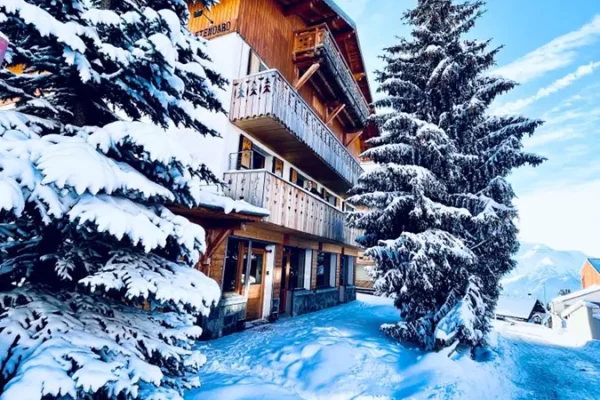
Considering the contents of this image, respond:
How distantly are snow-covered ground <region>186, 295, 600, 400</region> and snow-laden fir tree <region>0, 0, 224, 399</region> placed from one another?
9.92ft

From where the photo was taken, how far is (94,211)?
2.44 meters

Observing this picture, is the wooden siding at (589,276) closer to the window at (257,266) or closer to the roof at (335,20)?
the roof at (335,20)

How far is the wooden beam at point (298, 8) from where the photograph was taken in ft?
42.1

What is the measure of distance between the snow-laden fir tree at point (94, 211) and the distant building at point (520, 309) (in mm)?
41630

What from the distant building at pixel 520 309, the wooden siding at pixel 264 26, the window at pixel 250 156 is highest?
the wooden siding at pixel 264 26

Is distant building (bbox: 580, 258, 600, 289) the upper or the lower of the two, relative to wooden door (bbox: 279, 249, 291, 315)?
upper

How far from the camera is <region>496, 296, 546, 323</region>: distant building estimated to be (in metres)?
36.4

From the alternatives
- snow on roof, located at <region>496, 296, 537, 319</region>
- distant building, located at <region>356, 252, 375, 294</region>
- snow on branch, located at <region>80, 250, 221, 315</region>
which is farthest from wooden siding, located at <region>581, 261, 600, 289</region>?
snow on branch, located at <region>80, 250, 221, 315</region>

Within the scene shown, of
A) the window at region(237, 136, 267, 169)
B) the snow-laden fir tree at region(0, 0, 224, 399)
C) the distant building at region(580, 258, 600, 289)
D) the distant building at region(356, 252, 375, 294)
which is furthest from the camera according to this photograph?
the distant building at region(580, 258, 600, 289)

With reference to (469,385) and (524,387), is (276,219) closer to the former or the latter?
(469,385)

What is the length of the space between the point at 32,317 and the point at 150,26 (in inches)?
123

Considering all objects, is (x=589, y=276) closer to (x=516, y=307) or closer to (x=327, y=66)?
(x=516, y=307)

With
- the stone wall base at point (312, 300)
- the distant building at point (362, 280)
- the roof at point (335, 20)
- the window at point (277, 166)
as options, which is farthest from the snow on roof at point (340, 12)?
the distant building at point (362, 280)

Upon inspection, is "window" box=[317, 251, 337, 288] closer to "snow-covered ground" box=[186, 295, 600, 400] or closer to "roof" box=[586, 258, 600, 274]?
"snow-covered ground" box=[186, 295, 600, 400]
